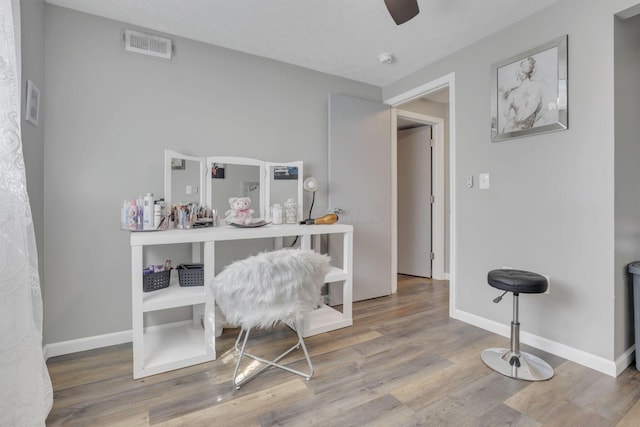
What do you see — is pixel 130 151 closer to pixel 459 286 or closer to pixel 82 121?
pixel 82 121

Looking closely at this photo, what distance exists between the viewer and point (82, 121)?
2133 mm

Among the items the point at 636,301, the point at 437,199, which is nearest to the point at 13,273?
the point at 636,301

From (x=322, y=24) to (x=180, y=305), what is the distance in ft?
7.41

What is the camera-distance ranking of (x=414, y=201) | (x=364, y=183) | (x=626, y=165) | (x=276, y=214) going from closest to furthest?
(x=626, y=165), (x=276, y=214), (x=364, y=183), (x=414, y=201)

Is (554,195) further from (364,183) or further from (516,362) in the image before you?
(364,183)

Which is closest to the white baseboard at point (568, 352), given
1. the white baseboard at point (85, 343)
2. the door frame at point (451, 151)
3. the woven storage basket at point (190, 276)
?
the door frame at point (451, 151)

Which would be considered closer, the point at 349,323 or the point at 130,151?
the point at 130,151

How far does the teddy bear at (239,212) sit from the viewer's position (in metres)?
2.40

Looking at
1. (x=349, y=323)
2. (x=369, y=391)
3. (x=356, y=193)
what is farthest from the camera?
(x=356, y=193)

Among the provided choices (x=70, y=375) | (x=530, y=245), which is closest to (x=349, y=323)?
(x=530, y=245)

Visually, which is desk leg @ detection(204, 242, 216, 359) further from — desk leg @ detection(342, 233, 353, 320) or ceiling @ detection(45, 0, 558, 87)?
ceiling @ detection(45, 0, 558, 87)

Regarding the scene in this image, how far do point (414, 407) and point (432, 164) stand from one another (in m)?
3.28

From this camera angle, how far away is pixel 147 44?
231 centimetres

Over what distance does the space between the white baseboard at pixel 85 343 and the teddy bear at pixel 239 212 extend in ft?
3.78
